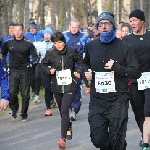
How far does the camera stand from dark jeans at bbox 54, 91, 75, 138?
865 cm

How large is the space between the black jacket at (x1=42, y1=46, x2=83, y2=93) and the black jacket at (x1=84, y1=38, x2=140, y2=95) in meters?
2.60

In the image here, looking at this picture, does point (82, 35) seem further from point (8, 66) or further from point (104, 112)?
point (104, 112)

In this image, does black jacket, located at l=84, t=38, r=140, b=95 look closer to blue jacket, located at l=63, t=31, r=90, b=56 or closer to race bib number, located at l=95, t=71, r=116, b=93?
race bib number, located at l=95, t=71, r=116, b=93

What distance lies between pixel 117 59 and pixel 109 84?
311 millimetres

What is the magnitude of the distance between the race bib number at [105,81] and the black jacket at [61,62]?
2.57 metres

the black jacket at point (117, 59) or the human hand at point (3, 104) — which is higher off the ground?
the black jacket at point (117, 59)

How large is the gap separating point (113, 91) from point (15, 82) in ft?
18.2

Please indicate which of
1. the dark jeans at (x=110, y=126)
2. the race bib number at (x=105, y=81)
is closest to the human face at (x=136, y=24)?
the race bib number at (x=105, y=81)

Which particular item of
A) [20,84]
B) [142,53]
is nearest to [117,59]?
[142,53]

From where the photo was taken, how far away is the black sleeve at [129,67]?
249 inches

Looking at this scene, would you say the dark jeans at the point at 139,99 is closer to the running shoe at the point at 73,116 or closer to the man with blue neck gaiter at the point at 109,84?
the man with blue neck gaiter at the point at 109,84

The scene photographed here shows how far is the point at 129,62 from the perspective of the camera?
21.4 ft

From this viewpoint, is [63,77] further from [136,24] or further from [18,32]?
[18,32]

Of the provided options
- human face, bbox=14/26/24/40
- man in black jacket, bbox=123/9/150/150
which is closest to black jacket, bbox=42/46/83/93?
man in black jacket, bbox=123/9/150/150
